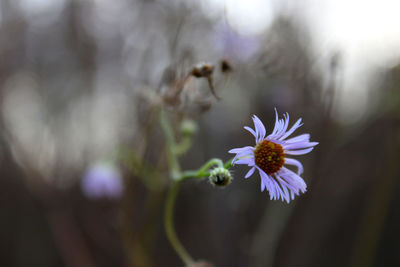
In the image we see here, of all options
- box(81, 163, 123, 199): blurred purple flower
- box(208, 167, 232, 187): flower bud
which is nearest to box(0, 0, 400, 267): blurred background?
box(81, 163, 123, 199): blurred purple flower

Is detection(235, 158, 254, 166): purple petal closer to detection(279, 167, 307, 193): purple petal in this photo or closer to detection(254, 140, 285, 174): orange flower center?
detection(254, 140, 285, 174): orange flower center

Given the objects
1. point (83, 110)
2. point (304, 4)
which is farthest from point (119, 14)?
point (304, 4)

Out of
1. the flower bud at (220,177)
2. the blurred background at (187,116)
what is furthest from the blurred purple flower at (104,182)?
the flower bud at (220,177)

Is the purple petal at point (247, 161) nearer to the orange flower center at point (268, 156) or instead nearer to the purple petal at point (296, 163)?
the orange flower center at point (268, 156)

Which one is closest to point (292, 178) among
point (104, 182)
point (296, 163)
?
point (296, 163)

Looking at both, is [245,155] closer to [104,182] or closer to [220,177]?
[220,177]

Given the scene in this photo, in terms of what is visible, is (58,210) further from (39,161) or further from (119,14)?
(119,14)

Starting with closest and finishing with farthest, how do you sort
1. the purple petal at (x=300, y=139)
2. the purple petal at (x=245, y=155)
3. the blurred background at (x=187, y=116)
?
the purple petal at (x=245, y=155), the purple petal at (x=300, y=139), the blurred background at (x=187, y=116)
